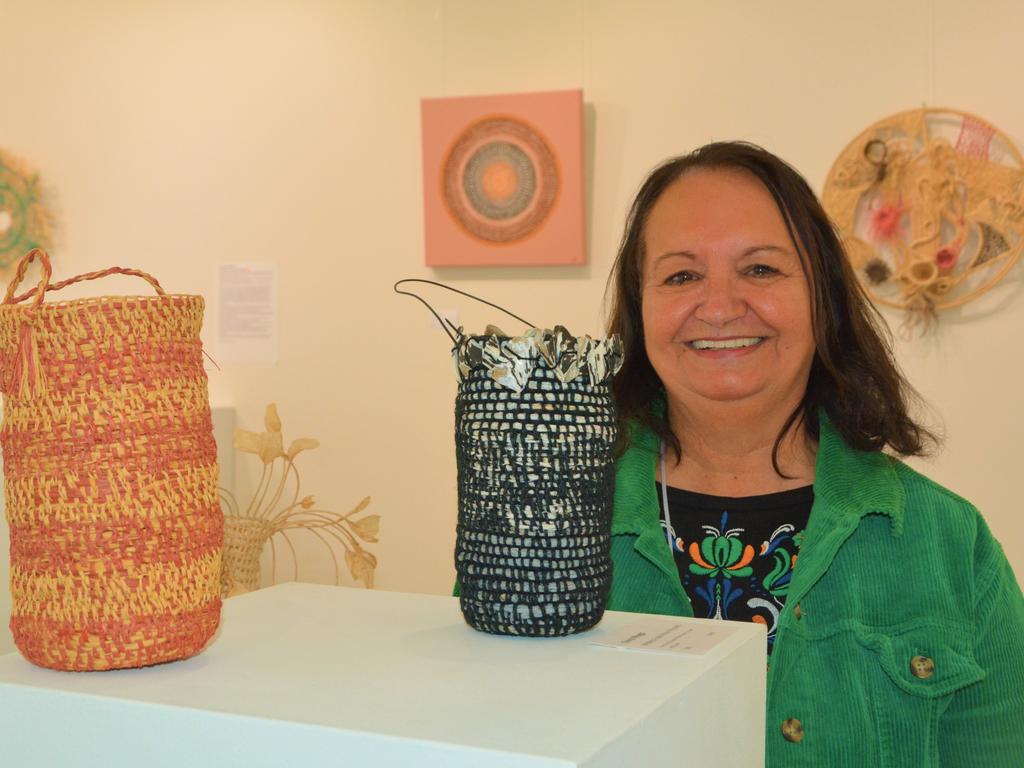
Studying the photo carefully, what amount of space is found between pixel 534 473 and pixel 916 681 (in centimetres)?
68

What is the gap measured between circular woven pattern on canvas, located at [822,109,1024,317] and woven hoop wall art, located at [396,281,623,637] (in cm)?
198

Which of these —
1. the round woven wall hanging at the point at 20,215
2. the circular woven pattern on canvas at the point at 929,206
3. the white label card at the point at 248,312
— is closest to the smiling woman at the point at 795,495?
the circular woven pattern on canvas at the point at 929,206

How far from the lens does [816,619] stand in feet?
4.24

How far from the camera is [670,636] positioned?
0.80m

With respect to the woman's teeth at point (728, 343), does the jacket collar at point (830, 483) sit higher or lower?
lower

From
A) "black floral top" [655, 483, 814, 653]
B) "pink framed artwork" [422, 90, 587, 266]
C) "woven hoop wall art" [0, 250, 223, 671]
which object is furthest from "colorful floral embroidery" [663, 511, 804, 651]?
"pink framed artwork" [422, 90, 587, 266]

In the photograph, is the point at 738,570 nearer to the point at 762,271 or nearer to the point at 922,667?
the point at 922,667

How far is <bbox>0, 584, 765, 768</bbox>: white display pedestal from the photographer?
594 millimetres

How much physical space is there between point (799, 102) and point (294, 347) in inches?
58.7

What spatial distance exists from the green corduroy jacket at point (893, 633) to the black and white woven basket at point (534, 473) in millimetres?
A: 552

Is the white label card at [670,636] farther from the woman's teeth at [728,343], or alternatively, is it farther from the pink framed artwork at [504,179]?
the pink framed artwork at [504,179]

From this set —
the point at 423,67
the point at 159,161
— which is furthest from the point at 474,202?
the point at 159,161

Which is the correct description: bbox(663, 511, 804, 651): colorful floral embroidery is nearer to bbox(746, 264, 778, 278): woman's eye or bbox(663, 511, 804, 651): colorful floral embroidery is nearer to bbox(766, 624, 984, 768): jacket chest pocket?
bbox(766, 624, 984, 768): jacket chest pocket

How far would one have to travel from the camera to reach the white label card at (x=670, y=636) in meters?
0.76
